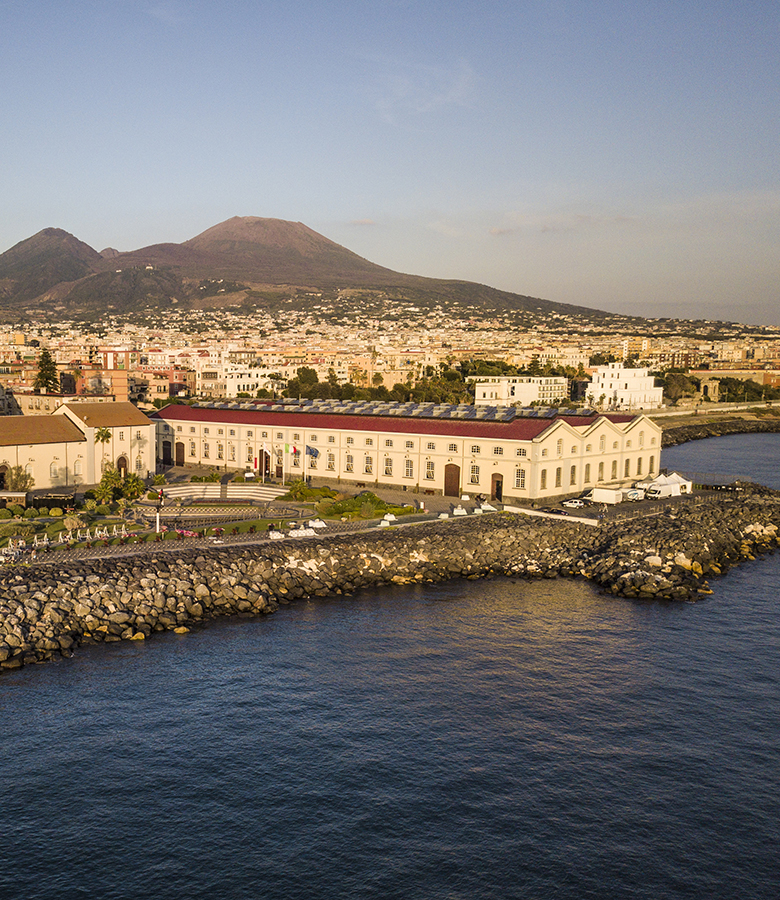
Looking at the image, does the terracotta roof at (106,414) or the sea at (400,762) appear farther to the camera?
the terracotta roof at (106,414)

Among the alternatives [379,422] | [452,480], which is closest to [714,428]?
[379,422]

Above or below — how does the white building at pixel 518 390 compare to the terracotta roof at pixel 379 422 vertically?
below

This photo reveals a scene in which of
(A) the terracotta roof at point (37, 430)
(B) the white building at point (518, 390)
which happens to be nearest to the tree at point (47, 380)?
(A) the terracotta roof at point (37, 430)

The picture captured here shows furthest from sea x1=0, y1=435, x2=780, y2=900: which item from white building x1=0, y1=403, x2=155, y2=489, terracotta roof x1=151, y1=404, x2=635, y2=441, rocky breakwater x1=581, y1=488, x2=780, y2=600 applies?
white building x1=0, y1=403, x2=155, y2=489

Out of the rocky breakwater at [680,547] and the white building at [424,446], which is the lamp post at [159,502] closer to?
the white building at [424,446]

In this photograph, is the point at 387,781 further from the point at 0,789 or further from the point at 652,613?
the point at 652,613
